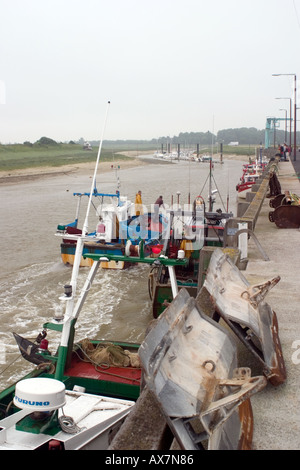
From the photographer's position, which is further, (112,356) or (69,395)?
(112,356)

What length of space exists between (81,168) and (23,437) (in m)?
85.2

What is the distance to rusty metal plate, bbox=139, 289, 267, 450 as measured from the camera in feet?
11.8

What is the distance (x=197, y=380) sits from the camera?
404 centimetres

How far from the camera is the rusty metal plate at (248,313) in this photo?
5.30 m

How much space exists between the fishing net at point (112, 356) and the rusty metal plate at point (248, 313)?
11.4 feet

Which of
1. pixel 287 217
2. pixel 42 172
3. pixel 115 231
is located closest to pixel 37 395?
pixel 287 217

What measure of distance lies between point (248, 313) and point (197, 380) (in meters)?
2.00

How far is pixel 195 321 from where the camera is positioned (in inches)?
189

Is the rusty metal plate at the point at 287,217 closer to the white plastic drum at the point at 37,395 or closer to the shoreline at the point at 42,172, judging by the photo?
the white plastic drum at the point at 37,395

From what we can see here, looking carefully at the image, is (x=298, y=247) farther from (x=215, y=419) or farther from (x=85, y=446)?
(x=215, y=419)

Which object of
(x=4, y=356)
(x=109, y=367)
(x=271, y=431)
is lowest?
(x=4, y=356)

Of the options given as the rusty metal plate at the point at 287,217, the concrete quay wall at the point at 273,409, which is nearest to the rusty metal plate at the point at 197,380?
the concrete quay wall at the point at 273,409

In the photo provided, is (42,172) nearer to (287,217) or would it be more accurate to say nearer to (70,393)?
(287,217)
